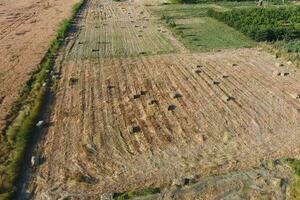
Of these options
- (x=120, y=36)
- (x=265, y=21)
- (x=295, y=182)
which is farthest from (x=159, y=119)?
(x=265, y=21)

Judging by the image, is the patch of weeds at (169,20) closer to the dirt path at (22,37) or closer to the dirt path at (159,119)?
the dirt path at (159,119)

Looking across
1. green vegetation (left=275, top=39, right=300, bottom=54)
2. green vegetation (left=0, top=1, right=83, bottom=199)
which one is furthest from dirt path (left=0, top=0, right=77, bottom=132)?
green vegetation (left=275, top=39, right=300, bottom=54)

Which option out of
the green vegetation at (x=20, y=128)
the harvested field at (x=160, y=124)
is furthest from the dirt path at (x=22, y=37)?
the harvested field at (x=160, y=124)

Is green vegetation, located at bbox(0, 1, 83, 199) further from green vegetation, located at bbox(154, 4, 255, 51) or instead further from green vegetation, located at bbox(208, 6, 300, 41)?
green vegetation, located at bbox(208, 6, 300, 41)

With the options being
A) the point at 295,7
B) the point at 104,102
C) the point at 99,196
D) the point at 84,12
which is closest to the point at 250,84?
the point at 104,102

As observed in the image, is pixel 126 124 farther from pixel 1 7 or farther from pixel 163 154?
pixel 1 7

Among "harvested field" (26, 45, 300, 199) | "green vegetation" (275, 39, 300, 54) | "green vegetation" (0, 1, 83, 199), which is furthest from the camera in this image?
"green vegetation" (275, 39, 300, 54)
